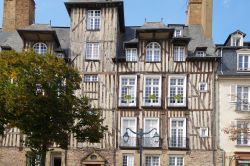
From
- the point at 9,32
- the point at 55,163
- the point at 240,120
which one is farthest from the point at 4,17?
the point at 240,120

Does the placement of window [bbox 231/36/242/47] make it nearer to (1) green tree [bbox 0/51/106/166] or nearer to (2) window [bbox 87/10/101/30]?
(2) window [bbox 87/10/101/30]

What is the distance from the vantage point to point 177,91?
121 feet

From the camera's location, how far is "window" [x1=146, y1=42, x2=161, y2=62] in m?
37.7

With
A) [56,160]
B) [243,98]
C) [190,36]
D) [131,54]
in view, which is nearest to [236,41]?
[190,36]

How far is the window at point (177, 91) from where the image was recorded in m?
36.7

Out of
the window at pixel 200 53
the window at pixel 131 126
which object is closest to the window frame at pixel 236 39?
the window at pixel 200 53

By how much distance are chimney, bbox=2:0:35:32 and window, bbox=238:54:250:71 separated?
52.0 ft

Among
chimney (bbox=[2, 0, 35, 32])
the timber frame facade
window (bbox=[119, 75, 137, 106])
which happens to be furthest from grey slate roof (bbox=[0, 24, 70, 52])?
window (bbox=[119, 75, 137, 106])

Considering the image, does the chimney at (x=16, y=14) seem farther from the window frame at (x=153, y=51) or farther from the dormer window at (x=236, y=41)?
the dormer window at (x=236, y=41)

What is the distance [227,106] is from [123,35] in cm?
959

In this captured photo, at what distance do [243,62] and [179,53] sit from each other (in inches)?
171

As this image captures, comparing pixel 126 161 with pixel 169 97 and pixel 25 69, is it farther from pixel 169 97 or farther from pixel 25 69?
pixel 25 69

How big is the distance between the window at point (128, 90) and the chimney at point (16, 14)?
9429 mm

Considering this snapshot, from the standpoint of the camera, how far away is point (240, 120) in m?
36.4
